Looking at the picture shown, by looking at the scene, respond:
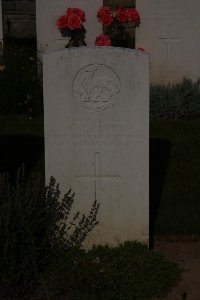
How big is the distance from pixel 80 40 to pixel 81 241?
5.79 meters

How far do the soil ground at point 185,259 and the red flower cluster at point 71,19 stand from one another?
5.00 m

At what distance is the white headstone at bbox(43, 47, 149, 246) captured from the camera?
183 inches

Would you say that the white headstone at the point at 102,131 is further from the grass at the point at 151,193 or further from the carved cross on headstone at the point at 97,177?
the grass at the point at 151,193

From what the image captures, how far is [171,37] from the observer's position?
995cm

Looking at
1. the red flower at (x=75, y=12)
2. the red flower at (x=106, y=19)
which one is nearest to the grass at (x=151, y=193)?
the red flower at (x=75, y=12)

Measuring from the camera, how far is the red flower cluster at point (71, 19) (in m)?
9.71

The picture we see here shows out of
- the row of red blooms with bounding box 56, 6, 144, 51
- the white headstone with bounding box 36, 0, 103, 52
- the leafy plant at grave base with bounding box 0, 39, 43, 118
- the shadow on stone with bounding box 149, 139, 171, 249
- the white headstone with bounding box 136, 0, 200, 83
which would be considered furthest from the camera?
the white headstone with bounding box 36, 0, 103, 52

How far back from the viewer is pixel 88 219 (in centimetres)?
477

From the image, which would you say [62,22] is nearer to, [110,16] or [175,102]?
[110,16]

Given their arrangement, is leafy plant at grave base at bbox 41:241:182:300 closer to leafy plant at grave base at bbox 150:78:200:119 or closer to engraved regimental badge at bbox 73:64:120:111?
engraved regimental badge at bbox 73:64:120:111

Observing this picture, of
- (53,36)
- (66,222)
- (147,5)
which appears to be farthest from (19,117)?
(66,222)

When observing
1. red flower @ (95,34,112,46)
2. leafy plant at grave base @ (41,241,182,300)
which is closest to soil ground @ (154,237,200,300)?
leafy plant at grave base @ (41,241,182,300)

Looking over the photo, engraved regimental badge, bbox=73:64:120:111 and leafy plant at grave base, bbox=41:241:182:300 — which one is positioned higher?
engraved regimental badge, bbox=73:64:120:111

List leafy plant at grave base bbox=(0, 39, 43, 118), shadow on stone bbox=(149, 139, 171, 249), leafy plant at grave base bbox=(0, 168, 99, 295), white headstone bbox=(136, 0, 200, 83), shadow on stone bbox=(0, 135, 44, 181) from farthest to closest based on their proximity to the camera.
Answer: white headstone bbox=(136, 0, 200, 83)
leafy plant at grave base bbox=(0, 39, 43, 118)
shadow on stone bbox=(0, 135, 44, 181)
shadow on stone bbox=(149, 139, 171, 249)
leafy plant at grave base bbox=(0, 168, 99, 295)
